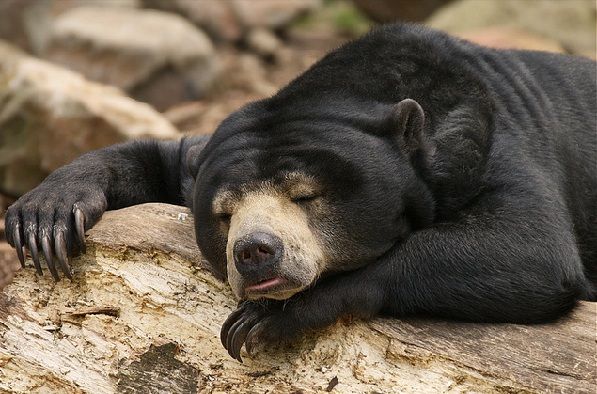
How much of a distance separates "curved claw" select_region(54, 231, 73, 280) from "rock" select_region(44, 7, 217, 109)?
7.93m

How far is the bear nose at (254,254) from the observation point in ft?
13.6

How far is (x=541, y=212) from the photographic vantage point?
4.77 meters

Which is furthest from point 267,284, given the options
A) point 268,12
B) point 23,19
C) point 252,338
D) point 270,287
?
point 268,12

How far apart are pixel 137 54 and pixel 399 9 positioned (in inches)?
217

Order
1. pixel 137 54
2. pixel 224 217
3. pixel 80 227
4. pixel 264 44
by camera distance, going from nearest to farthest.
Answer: pixel 224 217 < pixel 80 227 < pixel 137 54 < pixel 264 44

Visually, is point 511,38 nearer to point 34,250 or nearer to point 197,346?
point 34,250

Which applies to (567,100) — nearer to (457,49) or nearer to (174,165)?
(457,49)

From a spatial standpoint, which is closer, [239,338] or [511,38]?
[239,338]

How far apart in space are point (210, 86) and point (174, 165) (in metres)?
7.99

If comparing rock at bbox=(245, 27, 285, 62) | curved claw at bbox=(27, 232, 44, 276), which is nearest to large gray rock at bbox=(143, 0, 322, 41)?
rock at bbox=(245, 27, 285, 62)

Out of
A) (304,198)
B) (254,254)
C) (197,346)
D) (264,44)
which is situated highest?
(304,198)

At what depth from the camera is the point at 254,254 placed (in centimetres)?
413

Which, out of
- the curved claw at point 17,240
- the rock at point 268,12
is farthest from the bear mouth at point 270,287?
the rock at point 268,12

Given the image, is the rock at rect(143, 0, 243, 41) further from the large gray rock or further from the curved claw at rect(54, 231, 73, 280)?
the curved claw at rect(54, 231, 73, 280)
